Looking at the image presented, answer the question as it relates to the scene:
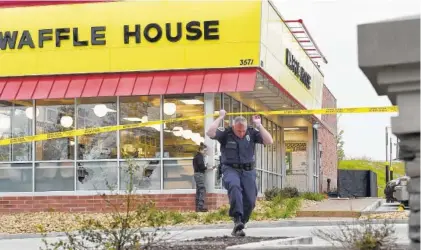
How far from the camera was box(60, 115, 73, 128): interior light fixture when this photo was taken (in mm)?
25031

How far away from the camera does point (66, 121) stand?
2511cm

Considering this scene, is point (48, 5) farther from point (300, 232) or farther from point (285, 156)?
point (285, 156)

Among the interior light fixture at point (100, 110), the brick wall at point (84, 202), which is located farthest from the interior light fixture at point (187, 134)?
the interior light fixture at point (100, 110)

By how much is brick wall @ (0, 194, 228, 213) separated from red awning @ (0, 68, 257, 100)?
2.60m

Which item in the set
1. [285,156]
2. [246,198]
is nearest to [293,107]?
[285,156]

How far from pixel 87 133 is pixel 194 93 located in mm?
2988

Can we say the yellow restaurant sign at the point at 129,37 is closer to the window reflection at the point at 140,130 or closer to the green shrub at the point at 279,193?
the window reflection at the point at 140,130

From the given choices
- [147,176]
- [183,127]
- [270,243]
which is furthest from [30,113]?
[270,243]

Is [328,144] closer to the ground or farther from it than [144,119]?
closer to the ground

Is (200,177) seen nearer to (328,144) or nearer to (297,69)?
(297,69)

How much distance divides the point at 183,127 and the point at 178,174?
1.21 metres

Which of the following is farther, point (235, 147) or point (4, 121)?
point (4, 121)

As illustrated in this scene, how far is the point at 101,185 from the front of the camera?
80.1ft

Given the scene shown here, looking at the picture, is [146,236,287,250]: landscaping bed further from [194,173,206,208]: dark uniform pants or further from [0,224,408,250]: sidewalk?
[194,173,206,208]: dark uniform pants
